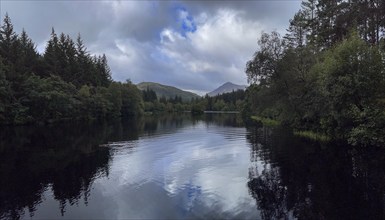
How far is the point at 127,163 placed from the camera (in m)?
23.9

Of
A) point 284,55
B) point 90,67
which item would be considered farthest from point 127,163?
point 90,67

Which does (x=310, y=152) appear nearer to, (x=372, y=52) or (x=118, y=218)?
(x=372, y=52)

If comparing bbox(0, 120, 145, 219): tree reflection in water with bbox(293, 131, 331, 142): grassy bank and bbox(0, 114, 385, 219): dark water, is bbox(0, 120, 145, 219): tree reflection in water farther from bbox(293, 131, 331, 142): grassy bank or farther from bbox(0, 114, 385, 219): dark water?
bbox(293, 131, 331, 142): grassy bank

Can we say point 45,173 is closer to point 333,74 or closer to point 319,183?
point 319,183

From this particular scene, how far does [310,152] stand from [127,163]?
15411 mm

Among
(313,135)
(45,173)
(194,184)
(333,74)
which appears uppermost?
(333,74)

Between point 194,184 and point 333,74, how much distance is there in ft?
66.2

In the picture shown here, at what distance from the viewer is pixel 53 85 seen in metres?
72.3

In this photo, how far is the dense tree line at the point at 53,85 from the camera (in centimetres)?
6105

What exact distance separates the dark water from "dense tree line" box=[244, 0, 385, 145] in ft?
11.5

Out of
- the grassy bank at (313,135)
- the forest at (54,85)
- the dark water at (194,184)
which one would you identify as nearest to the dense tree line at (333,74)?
the grassy bank at (313,135)

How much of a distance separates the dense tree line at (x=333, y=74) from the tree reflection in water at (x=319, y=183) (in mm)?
3589

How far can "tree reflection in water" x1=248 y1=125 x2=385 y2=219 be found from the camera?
13086 mm

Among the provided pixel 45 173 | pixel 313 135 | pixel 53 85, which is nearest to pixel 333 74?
pixel 313 135
